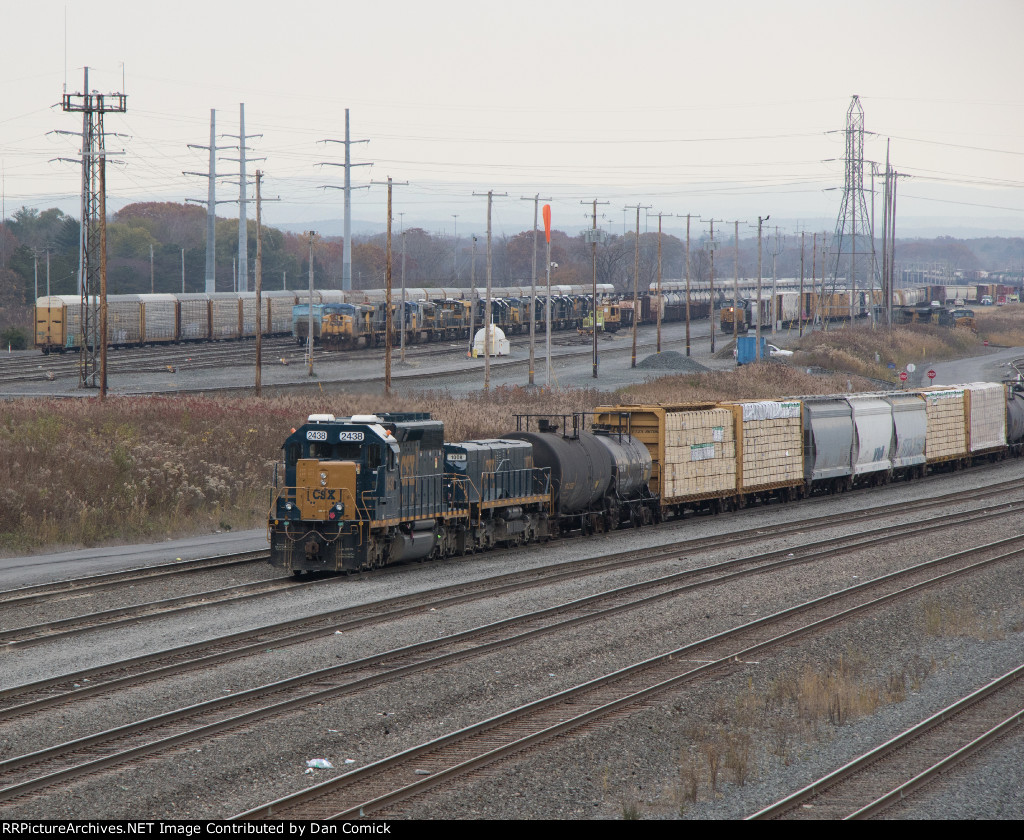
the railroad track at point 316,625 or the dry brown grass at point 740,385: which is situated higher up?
the dry brown grass at point 740,385

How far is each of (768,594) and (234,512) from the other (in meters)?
16.3

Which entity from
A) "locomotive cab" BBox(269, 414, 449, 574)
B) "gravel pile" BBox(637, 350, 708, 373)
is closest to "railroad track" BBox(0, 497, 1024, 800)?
"locomotive cab" BBox(269, 414, 449, 574)

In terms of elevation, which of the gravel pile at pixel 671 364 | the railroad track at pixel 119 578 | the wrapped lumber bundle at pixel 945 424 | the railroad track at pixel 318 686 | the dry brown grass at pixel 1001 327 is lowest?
the railroad track at pixel 119 578

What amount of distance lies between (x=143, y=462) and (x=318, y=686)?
Result: 62.0 ft

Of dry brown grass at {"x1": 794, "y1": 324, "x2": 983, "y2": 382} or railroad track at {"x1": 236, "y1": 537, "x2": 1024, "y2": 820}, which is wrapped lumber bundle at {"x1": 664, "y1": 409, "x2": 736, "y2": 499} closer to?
railroad track at {"x1": 236, "y1": 537, "x2": 1024, "y2": 820}

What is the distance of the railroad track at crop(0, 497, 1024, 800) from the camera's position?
11.9 m

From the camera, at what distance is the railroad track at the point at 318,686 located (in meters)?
11.9

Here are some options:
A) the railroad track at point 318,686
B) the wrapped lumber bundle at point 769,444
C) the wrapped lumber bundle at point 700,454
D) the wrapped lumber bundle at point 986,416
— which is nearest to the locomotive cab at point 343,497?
the railroad track at point 318,686

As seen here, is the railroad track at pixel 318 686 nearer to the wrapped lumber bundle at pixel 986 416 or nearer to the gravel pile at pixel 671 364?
the wrapped lumber bundle at pixel 986 416

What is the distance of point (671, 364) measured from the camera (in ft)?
239

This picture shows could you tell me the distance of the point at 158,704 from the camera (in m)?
14.1

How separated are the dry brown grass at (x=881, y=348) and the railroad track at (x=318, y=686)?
204ft
